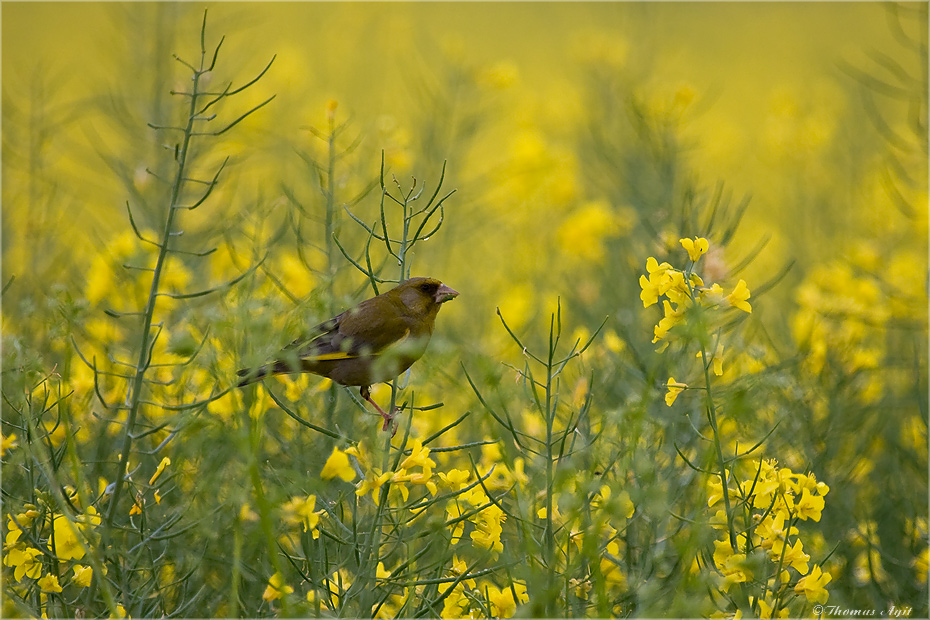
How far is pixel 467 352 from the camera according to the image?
5.46m

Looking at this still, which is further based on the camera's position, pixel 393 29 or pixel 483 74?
pixel 393 29

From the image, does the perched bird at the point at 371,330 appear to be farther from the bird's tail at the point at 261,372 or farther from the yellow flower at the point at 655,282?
the yellow flower at the point at 655,282

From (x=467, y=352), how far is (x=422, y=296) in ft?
7.08

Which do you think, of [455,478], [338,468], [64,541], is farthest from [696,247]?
[64,541]

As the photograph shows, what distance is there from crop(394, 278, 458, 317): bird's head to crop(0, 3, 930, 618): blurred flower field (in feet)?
0.83

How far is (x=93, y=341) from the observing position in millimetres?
3990

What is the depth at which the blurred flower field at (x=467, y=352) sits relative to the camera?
2.40 m

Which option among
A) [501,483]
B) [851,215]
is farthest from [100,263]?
[851,215]

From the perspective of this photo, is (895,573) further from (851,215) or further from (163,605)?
(851,215)

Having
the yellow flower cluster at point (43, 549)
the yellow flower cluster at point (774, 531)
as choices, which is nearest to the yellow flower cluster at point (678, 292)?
the yellow flower cluster at point (774, 531)

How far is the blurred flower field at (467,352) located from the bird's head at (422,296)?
10.0 inches

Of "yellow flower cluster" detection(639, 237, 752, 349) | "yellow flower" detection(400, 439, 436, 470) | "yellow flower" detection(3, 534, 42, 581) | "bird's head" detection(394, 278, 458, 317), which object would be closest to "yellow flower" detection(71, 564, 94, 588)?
"yellow flower" detection(3, 534, 42, 581)

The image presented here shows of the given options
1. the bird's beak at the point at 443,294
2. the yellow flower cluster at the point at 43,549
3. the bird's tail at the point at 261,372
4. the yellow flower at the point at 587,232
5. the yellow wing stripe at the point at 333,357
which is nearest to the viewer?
the bird's tail at the point at 261,372

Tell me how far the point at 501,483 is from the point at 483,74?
4843mm
